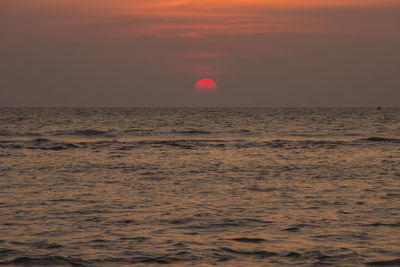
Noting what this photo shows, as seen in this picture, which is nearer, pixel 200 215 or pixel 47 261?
pixel 47 261

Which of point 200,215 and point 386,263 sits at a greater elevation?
point 200,215

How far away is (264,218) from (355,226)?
2.11 meters

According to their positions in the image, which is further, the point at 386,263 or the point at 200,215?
the point at 200,215

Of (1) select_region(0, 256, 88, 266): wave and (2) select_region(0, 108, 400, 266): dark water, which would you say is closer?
(1) select_region(0, 256, 88, 266): wave

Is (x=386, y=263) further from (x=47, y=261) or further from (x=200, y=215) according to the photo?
(x=47, y=261)

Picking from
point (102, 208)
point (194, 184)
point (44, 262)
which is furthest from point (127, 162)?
point (44, 262)

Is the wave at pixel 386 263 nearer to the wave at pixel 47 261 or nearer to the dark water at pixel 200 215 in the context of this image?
the dark water at pixel 200 215

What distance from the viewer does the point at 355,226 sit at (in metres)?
12.0

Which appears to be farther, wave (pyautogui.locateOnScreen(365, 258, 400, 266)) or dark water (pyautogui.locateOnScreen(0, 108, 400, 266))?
dark water (pyautogui.locateOnScreen(0, 108, 400, 266))

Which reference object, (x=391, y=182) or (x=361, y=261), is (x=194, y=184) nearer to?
(x=391, y=182)

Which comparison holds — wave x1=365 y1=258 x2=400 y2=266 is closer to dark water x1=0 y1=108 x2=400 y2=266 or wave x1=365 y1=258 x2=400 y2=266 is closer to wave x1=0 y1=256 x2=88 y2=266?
dark water x1=0 y1=108 x2=400 y2=266

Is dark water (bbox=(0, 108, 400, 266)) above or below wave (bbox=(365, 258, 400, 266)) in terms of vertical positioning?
above

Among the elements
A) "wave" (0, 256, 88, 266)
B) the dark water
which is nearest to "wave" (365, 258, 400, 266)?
the dark water

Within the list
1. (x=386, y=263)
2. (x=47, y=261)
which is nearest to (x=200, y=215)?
(x=47, y=261)
